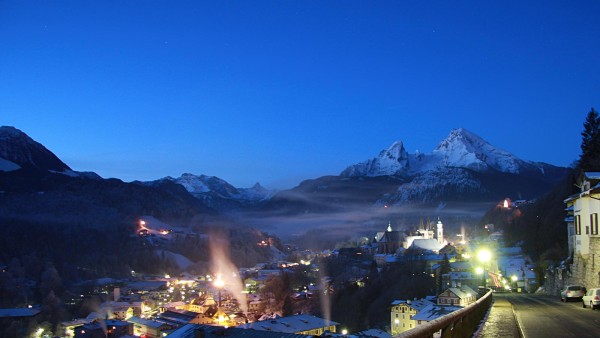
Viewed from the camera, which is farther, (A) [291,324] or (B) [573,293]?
(A) [291,324]


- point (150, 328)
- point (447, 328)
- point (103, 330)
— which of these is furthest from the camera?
point (103, 330)

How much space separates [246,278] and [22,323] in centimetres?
5228

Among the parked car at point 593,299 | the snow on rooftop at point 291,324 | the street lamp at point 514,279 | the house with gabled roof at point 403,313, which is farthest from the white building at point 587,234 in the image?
the street lamp at point 514,279

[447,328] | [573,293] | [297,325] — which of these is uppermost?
[447,328]

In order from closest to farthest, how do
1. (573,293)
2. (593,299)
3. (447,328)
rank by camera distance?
(447,328), (593,299), (573,293)

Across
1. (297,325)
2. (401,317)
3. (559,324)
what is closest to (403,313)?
(401,317)

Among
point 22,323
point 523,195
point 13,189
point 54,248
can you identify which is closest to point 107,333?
point 22,323

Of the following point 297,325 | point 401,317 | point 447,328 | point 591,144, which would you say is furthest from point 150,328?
point 447,328

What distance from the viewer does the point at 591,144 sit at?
142 feet

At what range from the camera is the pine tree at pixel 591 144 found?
4007 cm

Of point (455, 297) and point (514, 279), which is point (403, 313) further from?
point (514, 279)

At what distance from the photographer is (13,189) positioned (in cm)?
18225

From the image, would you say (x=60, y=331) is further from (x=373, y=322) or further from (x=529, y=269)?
(x=529, y=269)

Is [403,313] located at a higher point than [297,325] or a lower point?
higher
